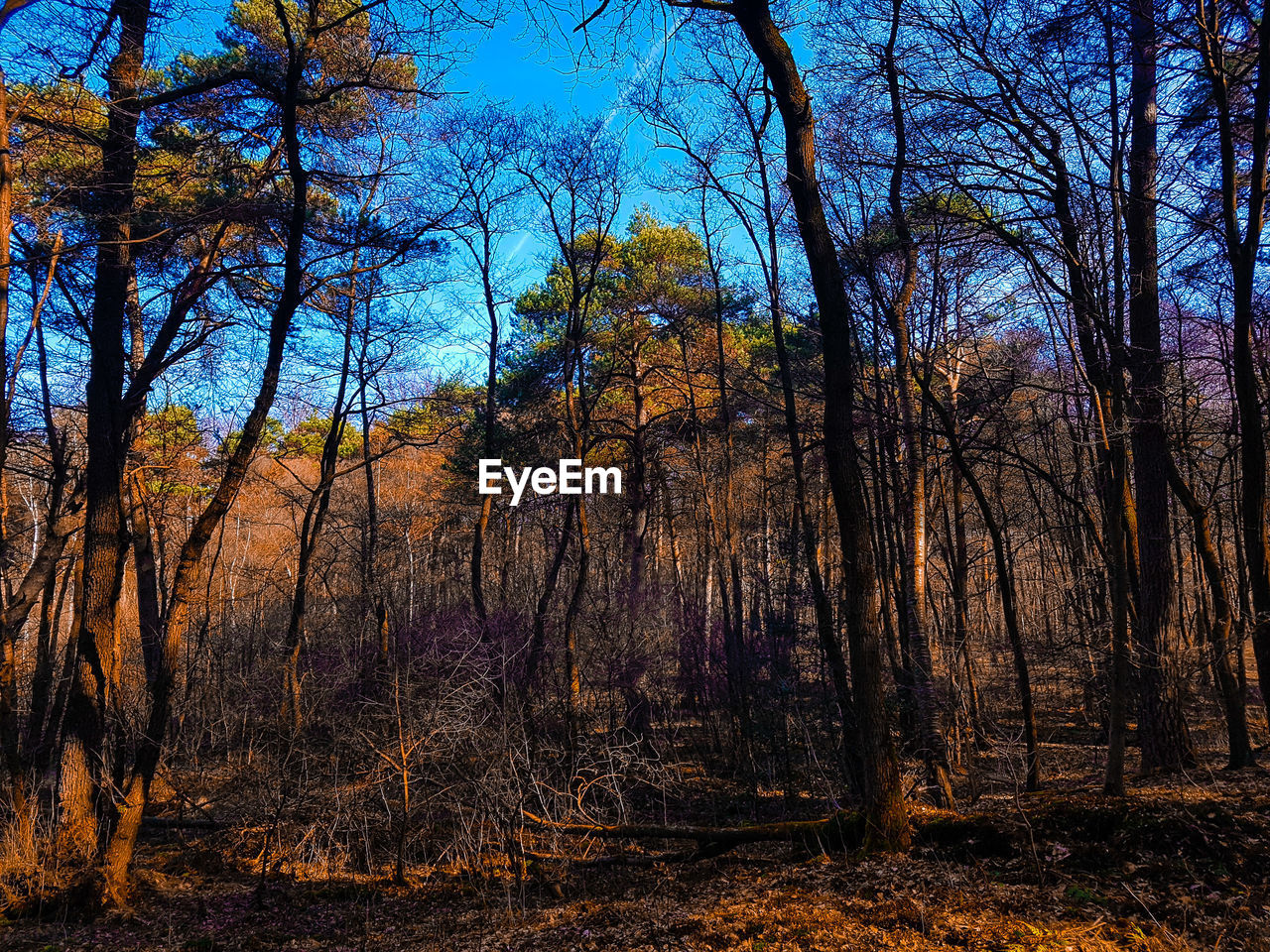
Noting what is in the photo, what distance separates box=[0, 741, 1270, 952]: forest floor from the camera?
3.71 meters

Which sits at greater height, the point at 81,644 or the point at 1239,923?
the point at 81,644

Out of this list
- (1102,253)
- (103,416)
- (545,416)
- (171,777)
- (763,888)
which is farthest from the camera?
(545,416)

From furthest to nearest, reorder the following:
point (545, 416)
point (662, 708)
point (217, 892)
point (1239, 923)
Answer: point (545, 416)
point (662, 708)
point (217, 892)
point (1239, 923)

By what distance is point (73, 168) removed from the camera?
773cm

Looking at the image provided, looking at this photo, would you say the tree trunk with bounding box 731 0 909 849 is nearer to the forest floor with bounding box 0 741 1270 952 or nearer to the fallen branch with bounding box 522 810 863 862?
the fallen branch with bounding box 522 810 863 862

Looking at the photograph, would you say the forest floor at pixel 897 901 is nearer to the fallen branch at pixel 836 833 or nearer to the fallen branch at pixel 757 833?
the fallen branch at pixel 836 833

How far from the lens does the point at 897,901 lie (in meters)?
4.16

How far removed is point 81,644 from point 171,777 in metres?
3.48

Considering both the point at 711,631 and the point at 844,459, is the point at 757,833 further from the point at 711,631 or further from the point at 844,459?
the point at 711,631

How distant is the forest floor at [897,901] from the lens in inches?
146

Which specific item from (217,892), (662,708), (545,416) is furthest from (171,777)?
(545,416)

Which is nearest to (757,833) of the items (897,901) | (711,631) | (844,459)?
(897,901)

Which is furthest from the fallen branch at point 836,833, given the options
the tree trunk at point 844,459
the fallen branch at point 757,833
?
the tree trunk at point 844,459

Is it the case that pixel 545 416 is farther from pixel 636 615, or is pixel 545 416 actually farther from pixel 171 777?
pixel 171 777
